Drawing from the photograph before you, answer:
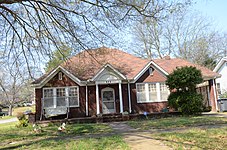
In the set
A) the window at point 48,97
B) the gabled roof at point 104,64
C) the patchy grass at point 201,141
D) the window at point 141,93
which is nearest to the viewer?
the patchy grass at point 201,141

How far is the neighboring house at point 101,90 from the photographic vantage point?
17.0 m

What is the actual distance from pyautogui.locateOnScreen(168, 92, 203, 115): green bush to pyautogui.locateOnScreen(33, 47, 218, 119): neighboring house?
3260 mm

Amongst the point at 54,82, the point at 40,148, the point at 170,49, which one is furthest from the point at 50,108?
the point at 170,49

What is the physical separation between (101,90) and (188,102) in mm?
7373

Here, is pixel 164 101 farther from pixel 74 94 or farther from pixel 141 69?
pixel 74 94

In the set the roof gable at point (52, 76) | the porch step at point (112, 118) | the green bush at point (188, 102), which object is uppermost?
the roof gable at point (52, 76)

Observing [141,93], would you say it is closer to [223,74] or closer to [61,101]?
[61,101]

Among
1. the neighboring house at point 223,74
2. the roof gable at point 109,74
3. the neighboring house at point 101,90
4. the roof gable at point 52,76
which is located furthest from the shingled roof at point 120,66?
the neighboring house at point 223,74

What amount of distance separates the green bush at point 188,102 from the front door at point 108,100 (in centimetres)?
540

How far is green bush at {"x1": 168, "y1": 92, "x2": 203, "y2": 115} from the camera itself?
14.7 m

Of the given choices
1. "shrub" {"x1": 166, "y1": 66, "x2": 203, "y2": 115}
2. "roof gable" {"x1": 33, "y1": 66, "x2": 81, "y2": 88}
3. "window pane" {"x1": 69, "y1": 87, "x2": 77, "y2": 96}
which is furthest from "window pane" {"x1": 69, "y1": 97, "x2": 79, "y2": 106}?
"shrub" {"x1": 166, "y1": 66, "x2": 203, "y2": 115}

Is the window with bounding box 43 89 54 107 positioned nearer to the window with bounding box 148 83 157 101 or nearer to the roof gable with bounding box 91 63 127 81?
the roof gable with bounding box 91 63 127 81

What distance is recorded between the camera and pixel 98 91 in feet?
58.6

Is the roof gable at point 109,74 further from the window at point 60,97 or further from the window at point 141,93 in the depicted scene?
the window at point 60,97
